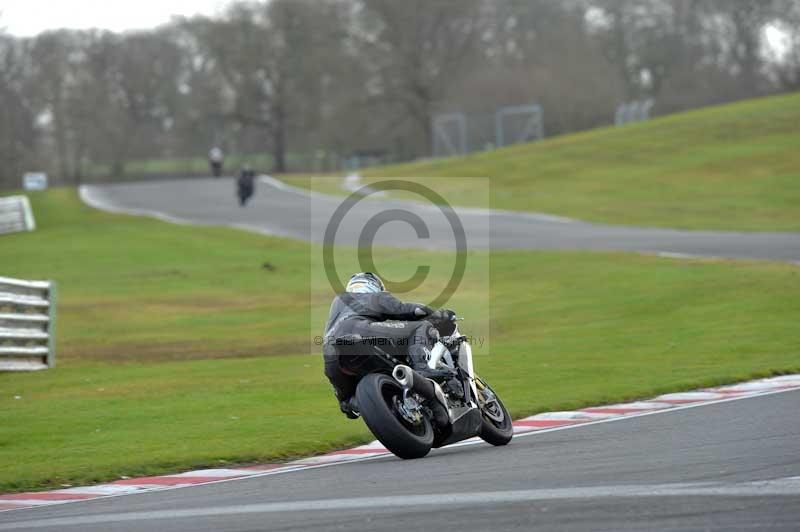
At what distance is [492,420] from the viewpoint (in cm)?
991

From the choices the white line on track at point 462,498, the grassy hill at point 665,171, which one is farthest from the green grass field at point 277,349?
the grassy hill at point 665,171

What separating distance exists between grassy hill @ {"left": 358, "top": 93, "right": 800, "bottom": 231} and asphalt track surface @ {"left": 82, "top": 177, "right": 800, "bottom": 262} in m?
2.70

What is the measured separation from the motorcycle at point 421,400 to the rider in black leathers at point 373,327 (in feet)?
0.20

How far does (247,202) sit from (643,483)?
4435cm

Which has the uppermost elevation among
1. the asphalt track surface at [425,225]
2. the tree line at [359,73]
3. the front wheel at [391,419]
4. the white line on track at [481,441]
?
the tree line at [359,73]

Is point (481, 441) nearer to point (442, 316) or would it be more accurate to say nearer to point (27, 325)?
point (442, 316)

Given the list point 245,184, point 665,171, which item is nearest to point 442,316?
point 245,184

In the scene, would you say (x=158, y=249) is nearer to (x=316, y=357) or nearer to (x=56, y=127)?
(x=316, y=357)

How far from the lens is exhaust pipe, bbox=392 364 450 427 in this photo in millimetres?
9000

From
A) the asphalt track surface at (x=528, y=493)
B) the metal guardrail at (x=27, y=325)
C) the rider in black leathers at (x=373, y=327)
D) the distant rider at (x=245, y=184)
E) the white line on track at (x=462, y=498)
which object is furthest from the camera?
the distant rider at (x=245, y=184)

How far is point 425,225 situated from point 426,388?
27.5 meters

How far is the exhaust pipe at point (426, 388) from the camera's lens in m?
9.00

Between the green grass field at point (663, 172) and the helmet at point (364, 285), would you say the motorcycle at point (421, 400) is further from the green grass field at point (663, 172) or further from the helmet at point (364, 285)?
the green grass field at point (663, 172)

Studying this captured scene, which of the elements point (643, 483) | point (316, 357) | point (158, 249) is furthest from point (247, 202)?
point (643, 483)
